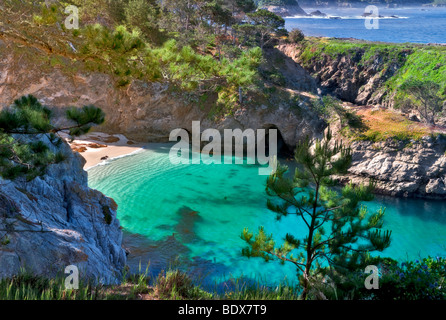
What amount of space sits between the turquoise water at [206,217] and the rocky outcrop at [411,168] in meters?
0.83

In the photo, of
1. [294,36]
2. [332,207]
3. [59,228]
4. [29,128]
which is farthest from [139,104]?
[294,36]

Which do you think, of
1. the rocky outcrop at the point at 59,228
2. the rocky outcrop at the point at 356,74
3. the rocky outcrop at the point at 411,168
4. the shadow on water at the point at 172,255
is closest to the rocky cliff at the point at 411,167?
the rocky outcrop at the point at 411,168

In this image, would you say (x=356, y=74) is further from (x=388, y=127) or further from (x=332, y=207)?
(x=332, y=207)

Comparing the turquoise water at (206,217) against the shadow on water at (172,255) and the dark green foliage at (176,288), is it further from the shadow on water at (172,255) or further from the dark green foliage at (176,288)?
the dark green foliage at (176,288)

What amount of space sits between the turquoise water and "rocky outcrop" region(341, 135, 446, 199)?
83 cm

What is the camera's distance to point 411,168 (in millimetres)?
19422

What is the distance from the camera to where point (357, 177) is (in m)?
20.7

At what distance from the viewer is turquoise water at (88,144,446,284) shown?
39.6 feet

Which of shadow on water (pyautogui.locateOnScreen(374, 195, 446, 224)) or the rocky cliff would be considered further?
the rocky cliff

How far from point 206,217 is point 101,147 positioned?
1200 centimetres

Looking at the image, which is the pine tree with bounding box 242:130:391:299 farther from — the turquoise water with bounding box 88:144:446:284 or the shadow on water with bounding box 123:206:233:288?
the shadow on water with bounding box 123:206:233:288

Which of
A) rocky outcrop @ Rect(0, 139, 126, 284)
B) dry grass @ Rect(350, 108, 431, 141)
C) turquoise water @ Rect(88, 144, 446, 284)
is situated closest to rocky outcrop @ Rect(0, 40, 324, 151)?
dry grass @ Rect(350, 108, 431, 141)

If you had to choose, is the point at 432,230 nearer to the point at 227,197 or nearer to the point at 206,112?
the point at 227,197
